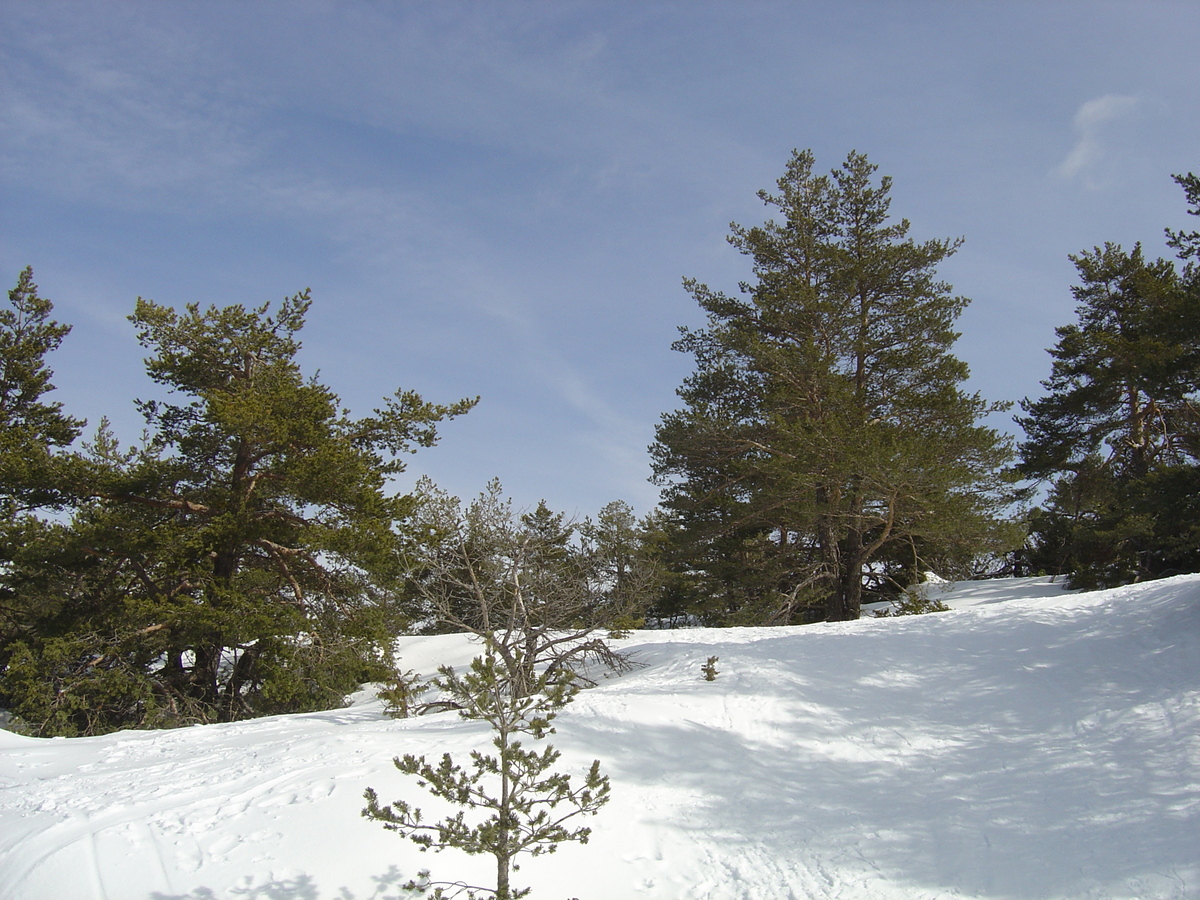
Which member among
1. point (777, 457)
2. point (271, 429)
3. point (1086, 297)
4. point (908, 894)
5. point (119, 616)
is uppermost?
point (1086, 297)

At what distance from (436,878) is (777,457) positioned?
1248cm

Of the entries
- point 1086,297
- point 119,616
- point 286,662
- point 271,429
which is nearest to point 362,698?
point 286,662

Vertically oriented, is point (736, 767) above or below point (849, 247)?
below

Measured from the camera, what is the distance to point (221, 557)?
14.2 metres

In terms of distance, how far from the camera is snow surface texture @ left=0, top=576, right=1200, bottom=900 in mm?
5020

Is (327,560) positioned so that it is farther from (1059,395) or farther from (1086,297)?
(1086,297)

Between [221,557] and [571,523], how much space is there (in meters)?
6.99

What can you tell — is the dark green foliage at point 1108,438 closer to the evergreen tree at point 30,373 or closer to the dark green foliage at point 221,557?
the dark green foliage at point 221,557

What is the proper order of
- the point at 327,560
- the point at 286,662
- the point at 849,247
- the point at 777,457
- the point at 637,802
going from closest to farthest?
the point at 637,802
the point at 286,662
the point at 327,560
the point at 777,457
the point at 849,247

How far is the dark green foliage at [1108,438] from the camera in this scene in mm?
16250

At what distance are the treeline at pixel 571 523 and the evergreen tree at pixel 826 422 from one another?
0.24ft

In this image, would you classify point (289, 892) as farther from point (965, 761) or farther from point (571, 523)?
point (571, 523)

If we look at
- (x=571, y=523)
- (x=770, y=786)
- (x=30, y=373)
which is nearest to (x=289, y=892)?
(x=770, y=786)

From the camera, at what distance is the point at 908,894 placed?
16.4 feet
